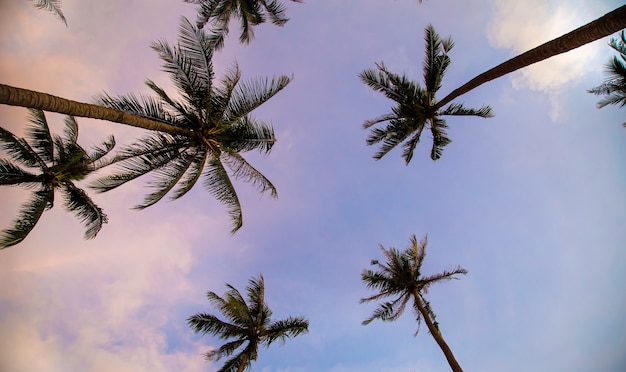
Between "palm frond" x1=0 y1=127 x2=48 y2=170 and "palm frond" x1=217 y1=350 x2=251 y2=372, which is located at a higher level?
"palm frond" x1=0 y1=127 x2=48 y2=170

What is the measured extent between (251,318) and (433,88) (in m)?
14.4

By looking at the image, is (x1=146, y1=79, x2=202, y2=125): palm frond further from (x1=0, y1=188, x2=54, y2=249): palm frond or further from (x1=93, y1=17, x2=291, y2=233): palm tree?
(x1=0, y1=188, x2=54, y2=249): palm frond

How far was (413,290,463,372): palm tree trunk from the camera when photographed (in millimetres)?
13685

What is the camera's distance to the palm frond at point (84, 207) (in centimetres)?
1168

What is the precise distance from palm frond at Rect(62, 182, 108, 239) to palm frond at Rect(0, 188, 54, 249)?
1.77 ft

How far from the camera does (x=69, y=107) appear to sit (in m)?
6.34

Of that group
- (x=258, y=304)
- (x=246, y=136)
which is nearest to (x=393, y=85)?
(x=246, y=136)

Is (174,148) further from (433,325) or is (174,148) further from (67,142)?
(433,325)

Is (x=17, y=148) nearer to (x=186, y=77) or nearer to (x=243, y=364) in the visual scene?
(x=186, y=77)

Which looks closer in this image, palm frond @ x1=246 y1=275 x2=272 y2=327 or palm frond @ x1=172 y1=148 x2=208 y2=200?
palm frond @ x1=172 y1=148 x2=208 y2=200

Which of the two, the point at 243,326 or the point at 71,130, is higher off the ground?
the point at 71,130

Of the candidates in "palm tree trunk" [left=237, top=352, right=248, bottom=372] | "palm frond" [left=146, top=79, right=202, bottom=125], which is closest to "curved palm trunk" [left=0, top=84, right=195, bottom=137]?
"palm frond" [left=146, top=79, right=202, bottom=125]

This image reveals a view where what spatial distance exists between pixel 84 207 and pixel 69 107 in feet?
23.9

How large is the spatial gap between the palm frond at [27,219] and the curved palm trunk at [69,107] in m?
6.66
